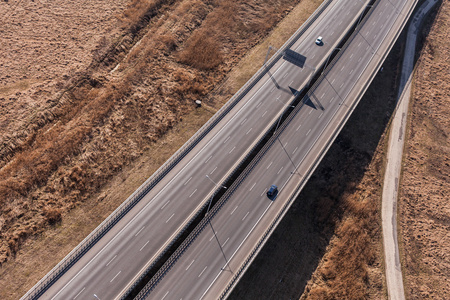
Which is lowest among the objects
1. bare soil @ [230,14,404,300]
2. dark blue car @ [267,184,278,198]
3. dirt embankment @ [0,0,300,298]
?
bare soil @ [230,14,404,300]

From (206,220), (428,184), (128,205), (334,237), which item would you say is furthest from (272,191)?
(428,184)

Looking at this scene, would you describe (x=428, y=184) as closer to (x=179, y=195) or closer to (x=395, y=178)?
(x=395, y=178)

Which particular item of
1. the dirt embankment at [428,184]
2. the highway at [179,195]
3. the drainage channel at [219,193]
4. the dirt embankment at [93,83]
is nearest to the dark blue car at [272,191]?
the drainage channel at [219,193]

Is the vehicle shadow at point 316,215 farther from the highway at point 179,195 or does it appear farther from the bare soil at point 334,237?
the highway at point 179,195

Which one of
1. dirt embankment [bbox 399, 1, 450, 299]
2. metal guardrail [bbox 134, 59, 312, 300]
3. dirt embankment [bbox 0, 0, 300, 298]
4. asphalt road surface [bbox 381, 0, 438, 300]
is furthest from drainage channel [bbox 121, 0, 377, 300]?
dirt embankment [bbox 399, 1, 450, 299]

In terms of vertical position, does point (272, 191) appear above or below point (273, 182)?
below

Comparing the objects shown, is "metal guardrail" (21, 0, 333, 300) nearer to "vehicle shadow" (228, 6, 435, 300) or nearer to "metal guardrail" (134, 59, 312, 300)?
"metal guardrail" (134, 59, 312, 300)
